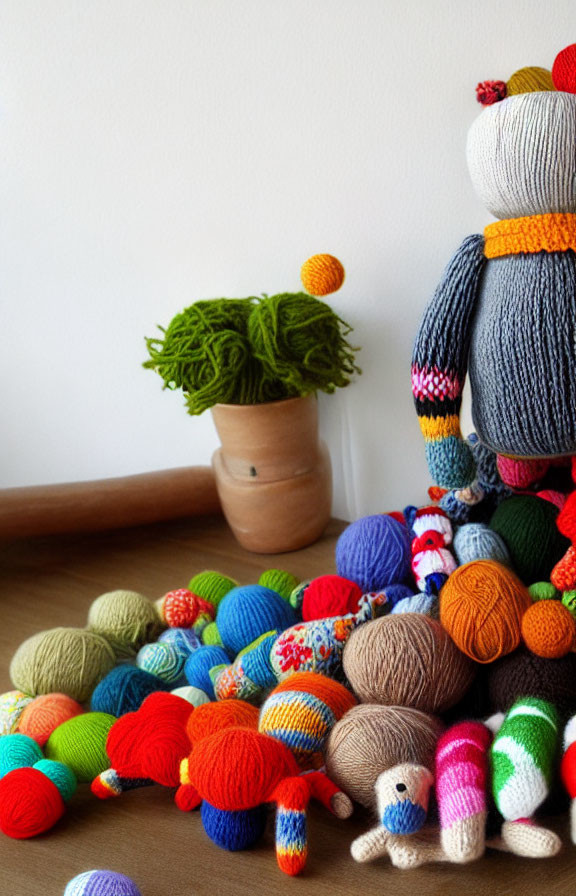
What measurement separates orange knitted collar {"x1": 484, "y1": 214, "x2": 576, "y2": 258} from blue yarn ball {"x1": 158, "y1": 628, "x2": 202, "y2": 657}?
533 millimetres

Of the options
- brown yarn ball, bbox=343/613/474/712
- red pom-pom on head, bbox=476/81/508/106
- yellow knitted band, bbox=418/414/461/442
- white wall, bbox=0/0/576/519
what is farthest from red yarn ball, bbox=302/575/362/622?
red pom-pom on head, bbox=476/81/508/106

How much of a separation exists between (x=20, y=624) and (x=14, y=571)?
0.64 feet

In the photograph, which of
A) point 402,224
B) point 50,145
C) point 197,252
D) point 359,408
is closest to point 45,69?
point 50,145

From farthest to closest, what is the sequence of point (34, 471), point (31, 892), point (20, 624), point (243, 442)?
point (34, 471)
point (243, 442)
point (20, 624)
point (31, 892)

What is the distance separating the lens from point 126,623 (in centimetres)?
109

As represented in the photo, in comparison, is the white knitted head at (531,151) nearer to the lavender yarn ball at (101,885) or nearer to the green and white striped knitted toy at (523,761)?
the green and white striped knitted toy at (523,761)

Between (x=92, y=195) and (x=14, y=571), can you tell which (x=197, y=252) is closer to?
(x=92, y=195)

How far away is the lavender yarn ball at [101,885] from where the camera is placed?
0.69 meters

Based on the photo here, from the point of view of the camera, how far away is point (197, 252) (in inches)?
57.2

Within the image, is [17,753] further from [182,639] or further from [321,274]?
[321,274]

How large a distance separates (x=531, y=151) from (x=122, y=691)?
0.62 meters

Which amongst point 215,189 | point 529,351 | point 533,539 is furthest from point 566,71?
point 215,189

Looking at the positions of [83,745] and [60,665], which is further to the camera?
[60,665]

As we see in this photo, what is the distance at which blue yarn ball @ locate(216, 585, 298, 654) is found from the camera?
3.27 ft
